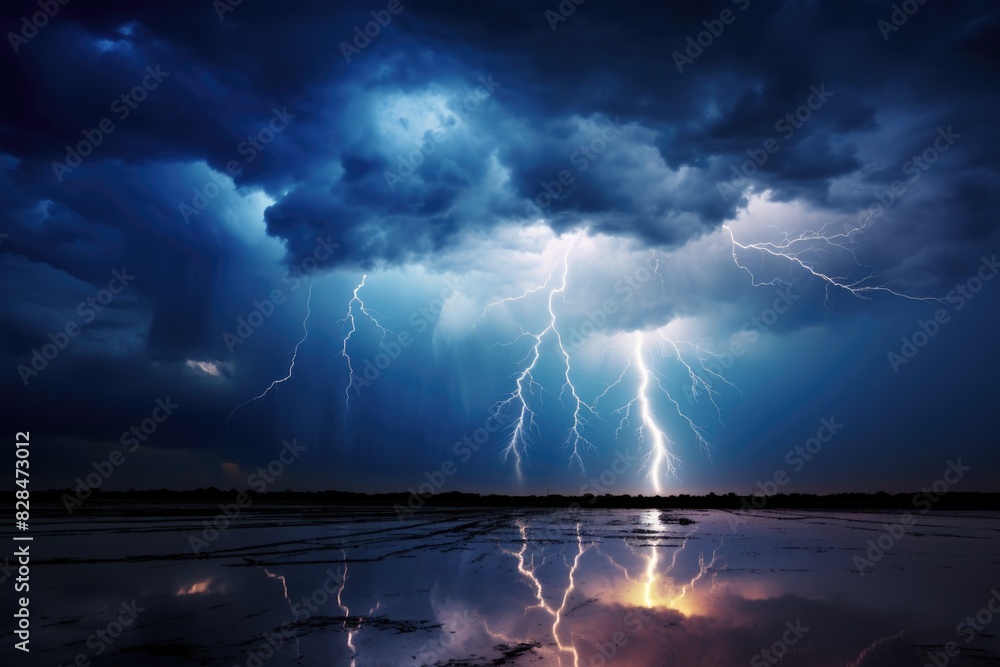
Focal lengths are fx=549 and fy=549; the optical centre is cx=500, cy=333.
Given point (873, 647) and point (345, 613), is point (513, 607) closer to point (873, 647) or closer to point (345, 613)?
point (345, 613)

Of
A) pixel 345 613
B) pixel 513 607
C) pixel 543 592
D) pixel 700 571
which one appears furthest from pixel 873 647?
pixel 345 613

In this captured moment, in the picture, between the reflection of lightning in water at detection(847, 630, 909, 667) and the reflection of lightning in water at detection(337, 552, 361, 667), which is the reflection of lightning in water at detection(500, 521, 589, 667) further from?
the reflection of lightning in water at detection(847, 630, 909, 667)

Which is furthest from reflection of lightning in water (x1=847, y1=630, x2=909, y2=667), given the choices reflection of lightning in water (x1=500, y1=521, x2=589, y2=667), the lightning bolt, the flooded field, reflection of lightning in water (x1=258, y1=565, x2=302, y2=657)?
reflection of lightning in water (x1=258, y1=565, x2=302, y2=657)

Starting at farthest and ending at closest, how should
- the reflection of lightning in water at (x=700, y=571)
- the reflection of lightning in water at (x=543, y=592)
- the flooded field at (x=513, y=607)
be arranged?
the reflection of lightning in water at (x=700, y=571)
the reflection of lightning in water at (x=543, y=592)
the flooded field at (x=513, y=607)

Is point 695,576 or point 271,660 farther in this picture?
point 695,576

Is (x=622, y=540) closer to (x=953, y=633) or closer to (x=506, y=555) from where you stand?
(x=506, y=555)

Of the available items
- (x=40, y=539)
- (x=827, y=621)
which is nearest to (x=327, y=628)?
(x=827, y=621)

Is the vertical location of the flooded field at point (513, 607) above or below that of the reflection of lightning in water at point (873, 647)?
above

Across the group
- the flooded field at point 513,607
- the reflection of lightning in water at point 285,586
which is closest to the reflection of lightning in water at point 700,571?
the flooded field at point 513,607

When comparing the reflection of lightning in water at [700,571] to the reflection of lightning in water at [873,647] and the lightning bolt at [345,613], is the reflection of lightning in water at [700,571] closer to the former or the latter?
the reflection of lightning in water at [873,647]
